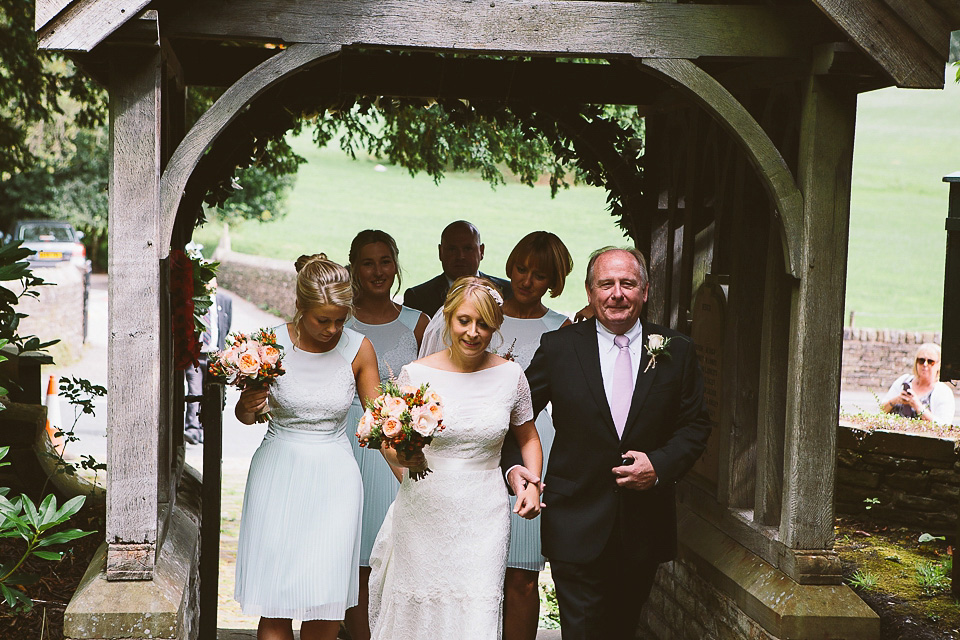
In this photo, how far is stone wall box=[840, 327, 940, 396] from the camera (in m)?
20.9

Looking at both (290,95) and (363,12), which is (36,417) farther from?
(363,12)

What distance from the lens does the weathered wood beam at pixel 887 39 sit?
417cm

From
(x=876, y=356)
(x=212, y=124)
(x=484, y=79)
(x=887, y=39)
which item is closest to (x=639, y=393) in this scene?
(x=887, y=39)

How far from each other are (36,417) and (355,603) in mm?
3390

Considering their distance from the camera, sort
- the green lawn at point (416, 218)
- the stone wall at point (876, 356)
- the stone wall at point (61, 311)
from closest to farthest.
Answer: the stone wall at point (61, 311) → the stone wall at point (876, 356) → the green lawn at point (416, 218)

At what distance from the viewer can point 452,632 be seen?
175 inches

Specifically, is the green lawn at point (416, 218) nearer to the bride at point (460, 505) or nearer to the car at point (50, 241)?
the car at point (50, 241)

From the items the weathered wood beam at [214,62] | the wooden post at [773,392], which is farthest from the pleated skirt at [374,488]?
the weathered wood beam at [214,62]

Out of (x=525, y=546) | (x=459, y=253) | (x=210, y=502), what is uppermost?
(x=459, y=253)

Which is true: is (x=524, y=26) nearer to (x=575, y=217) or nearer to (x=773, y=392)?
(x=773, y=392)

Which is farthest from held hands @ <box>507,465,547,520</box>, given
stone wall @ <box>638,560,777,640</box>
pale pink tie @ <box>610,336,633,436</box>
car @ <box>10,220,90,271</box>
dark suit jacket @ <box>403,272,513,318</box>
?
car @ <box>10,220,90,271</box>

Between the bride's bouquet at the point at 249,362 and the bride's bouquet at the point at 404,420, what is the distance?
0.54m

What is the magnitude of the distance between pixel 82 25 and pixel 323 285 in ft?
4.54

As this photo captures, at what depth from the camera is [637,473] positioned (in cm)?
436
